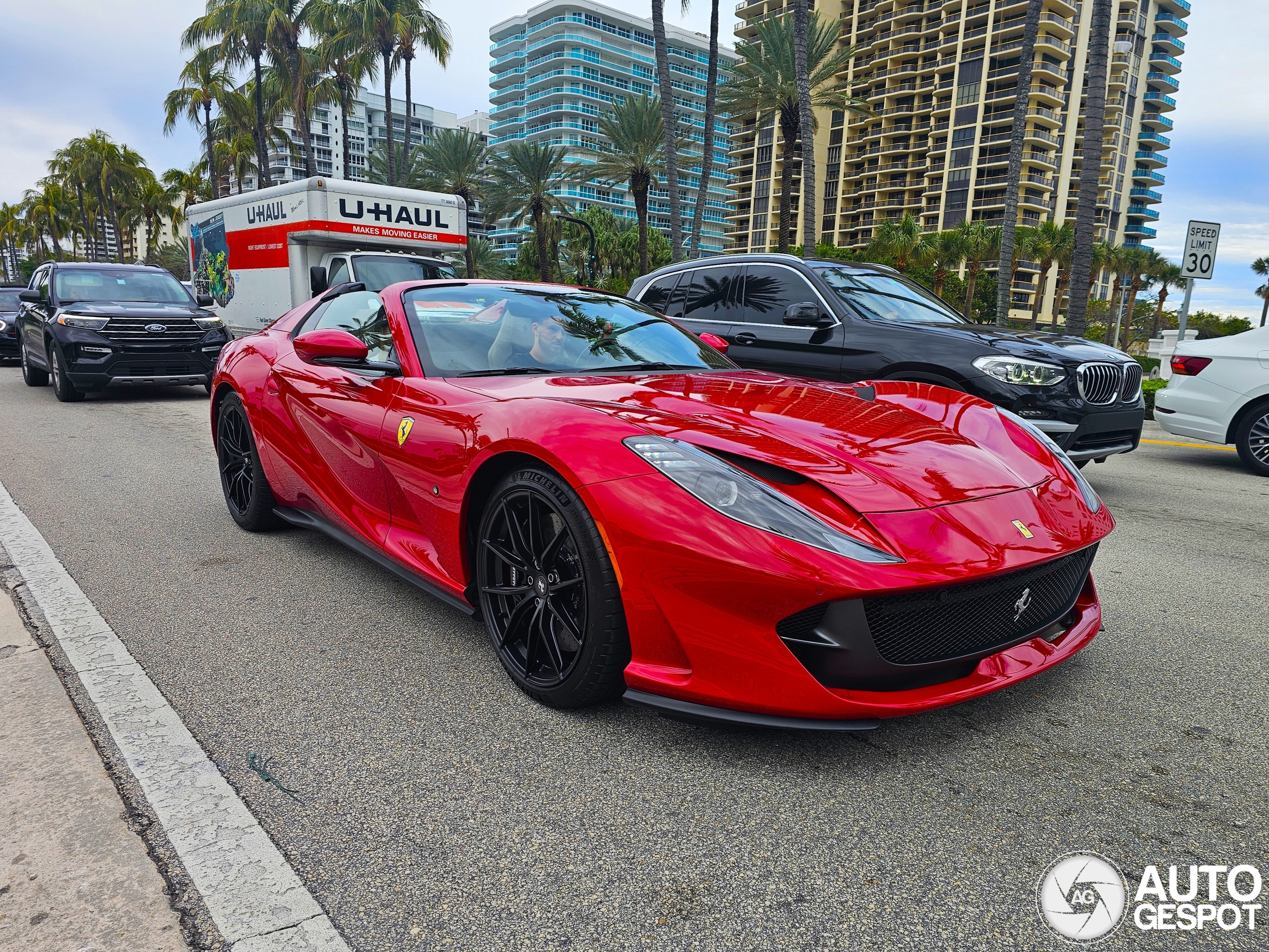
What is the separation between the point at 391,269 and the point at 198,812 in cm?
1156

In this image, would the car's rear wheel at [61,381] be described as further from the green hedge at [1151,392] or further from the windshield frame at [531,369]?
the green hedge at [1151,392]

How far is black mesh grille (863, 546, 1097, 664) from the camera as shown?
2070 mm

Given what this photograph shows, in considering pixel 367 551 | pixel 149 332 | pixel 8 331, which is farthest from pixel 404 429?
pixel 8 331

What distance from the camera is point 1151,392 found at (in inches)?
519

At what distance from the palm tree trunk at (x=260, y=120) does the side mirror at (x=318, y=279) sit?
26931 millimetres

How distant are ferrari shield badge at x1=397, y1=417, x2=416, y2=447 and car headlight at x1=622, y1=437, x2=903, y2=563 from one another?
107 cm

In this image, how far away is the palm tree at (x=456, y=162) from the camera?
133 ft

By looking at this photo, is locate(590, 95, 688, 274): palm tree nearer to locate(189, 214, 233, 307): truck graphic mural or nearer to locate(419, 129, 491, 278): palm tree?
locate(419, 129, 491, 278): palm tree

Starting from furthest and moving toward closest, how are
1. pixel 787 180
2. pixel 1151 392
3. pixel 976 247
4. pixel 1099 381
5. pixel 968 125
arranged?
pixel 968 125 < pixel 976 247 < pixel 787 180 < pixel 1151 392 < pixel 1099 381

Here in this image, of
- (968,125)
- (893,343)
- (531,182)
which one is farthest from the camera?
(968,125)

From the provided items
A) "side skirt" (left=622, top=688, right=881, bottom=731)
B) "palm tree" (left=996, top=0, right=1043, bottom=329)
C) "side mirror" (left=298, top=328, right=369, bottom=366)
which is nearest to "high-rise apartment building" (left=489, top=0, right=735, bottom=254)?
"palm tree" (left=996, top=0, right=1043, bottom=329)

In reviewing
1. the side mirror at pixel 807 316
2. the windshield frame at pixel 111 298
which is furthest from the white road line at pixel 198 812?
the windshield frame at pixel 111 298

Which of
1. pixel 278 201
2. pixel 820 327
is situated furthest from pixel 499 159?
pixel 820 327

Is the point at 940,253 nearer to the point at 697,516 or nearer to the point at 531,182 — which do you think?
the point at 531,182
